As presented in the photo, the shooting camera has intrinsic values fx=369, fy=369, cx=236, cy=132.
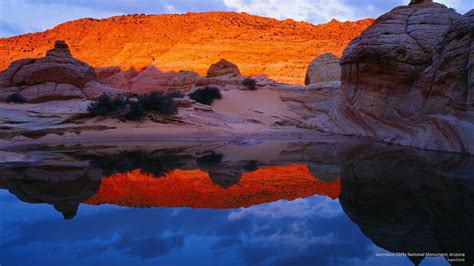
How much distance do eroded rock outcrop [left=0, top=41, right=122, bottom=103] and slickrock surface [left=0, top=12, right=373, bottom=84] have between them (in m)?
19.1

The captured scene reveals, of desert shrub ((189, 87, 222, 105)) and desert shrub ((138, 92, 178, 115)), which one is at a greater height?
desert shrub ((138, 92, 178, 115))

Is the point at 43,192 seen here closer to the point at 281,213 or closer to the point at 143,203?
the point at 143,203

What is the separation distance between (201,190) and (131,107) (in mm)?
10049

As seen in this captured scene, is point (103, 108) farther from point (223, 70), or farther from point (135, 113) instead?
point (223, 70)

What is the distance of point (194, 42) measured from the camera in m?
50.9

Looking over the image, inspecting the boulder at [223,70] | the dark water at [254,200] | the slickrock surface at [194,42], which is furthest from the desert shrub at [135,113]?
the slickrock surface at [194,42]

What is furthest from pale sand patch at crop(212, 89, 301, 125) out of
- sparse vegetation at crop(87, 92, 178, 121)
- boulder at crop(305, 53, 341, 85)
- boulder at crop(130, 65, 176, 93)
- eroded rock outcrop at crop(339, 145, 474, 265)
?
boulder at crop(130, 65, 176, 93)

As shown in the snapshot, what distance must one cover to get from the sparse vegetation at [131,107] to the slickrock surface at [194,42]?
22.0 metres

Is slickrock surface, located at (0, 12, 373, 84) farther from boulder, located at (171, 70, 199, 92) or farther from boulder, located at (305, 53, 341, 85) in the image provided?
boulder, located at (171, 70, 199, 92)

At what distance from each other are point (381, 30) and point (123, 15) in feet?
194

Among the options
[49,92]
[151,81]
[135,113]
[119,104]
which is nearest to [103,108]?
[119,104]

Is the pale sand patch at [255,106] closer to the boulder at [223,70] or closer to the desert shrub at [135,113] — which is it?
the desert shrub at [135,113]

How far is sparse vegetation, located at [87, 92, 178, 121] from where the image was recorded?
48.5ft

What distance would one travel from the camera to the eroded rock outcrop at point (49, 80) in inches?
851
